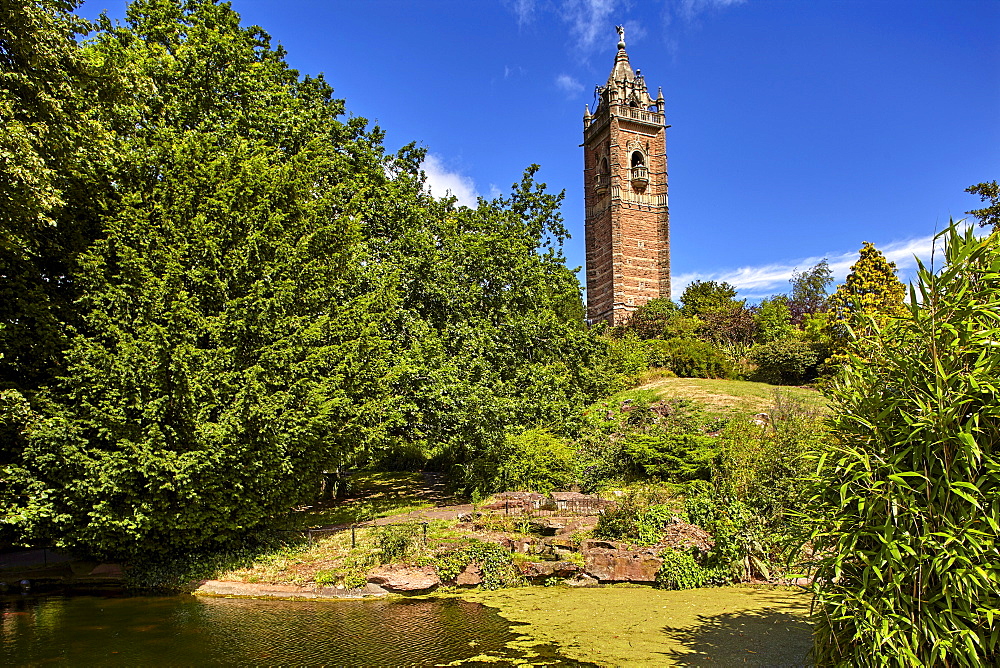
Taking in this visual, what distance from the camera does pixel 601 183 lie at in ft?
196

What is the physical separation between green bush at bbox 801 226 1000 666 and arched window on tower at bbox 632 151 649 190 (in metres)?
56.4

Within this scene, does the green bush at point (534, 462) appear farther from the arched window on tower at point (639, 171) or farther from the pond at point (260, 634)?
the arched window on tower at point (639, 171)

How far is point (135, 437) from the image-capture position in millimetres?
11195

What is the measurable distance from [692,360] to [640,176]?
30.1 meters

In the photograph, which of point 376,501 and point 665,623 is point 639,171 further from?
point 665,623

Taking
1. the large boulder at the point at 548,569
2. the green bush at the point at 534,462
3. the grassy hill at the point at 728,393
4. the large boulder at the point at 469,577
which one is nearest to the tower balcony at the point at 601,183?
the grassy hill at the point at 728,393

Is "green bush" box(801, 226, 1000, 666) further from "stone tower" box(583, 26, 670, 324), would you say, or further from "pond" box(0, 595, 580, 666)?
"stone tower" box(583, 26, 670, 324)

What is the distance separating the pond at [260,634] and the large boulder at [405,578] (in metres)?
0.43

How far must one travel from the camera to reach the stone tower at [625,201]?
56750 mm

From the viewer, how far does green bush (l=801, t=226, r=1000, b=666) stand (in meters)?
4.11

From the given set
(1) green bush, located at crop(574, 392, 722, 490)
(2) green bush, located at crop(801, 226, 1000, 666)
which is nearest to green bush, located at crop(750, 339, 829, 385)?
(1) green bush, located at crop(574, 392, 722, 490)

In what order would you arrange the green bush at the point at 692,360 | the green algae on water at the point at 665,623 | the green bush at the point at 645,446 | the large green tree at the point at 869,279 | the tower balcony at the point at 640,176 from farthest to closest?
the tower balcony at the point at 640,176 → the green bush at the point at 692,360 → the large green tree at the point at 869,279 → the green bush at the point at 645,446 → the green algae on water at the point at 665,623

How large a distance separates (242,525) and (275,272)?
18.2 ft

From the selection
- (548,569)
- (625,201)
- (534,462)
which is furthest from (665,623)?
(625,201)
